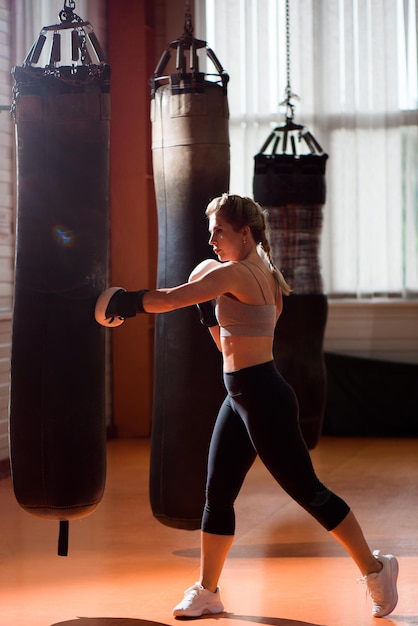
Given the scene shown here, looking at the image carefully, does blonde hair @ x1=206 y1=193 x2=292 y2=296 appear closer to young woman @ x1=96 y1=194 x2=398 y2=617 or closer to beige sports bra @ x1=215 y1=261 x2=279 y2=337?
young woman @ x1=96 y1=194 x2=398 y2=617

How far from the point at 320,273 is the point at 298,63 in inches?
129

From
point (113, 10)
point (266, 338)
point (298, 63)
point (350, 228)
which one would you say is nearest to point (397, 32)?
point (298, 63)

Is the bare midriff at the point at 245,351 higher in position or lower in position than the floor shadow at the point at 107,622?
higher

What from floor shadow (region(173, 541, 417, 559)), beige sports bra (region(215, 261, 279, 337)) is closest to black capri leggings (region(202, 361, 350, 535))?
beige sports bra (region(215, 261, 279, 337))

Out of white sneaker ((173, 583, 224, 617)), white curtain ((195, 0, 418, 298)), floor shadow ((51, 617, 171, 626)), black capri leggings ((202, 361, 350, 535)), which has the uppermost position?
white curtain ((195, 0, 418, 298))

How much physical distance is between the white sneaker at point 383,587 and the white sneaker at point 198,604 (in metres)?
0.52

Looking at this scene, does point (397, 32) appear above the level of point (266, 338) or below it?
above

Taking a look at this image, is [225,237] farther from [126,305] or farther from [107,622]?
[107,622]

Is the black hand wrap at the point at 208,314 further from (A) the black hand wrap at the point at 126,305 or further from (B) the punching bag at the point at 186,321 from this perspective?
(B) the punching bag at the point at 186,321

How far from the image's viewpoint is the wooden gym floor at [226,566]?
3547mm

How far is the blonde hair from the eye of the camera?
133 inches

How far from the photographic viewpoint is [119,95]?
26.3 feet

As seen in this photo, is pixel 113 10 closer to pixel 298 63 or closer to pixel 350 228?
pixel 298 63

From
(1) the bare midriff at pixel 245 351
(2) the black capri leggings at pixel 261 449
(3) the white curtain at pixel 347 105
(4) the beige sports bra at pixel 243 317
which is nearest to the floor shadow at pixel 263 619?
(2) the black capri leggings at pixel 261 449
